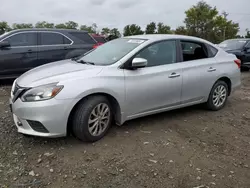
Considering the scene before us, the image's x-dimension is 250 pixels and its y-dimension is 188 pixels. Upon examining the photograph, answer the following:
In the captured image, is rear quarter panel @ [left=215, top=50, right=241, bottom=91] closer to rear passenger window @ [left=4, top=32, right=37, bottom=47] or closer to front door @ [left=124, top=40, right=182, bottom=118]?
front door @ [left=124, top=40, right=182, bottom=118]

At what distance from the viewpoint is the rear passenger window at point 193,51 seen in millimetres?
4820

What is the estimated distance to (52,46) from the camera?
752 cm

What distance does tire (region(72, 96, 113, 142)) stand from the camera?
11.6ft

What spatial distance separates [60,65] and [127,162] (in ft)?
6.26

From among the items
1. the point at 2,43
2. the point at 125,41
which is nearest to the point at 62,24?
the point at 2,43

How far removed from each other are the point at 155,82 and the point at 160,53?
579 millimetres

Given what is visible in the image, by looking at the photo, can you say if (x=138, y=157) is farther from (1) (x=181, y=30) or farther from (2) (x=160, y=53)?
(1) (x=181, y=30)

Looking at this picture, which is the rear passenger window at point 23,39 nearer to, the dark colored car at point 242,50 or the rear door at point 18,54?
the rear door at point 18,54

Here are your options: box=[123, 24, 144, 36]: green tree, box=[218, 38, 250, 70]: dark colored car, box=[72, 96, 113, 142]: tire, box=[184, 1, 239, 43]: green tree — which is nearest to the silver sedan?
box=[72, 96, 113, 142]: tire

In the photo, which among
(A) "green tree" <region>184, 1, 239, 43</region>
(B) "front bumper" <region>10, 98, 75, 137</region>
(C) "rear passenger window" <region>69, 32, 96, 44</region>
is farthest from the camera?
(A) "green tree" <region>184, 1, 239, 43</region>

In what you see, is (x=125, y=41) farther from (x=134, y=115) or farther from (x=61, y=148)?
(x=61, y=148)

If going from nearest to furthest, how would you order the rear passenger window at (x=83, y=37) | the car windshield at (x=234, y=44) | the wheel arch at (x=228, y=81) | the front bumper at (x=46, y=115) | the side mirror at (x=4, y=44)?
the front bumper at (x=46, y=115) → the wheel arch at (x=228, y=81) → the side mirror at (x=4, y=44) → the rear passenger window at (x=83, y=37) → the car windshield at (x=234, y=44)

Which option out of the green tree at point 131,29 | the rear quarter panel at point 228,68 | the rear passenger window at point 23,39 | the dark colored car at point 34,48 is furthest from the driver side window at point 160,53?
the green tree at point 131,29

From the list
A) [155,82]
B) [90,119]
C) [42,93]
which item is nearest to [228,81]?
[155,82]
